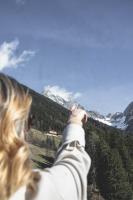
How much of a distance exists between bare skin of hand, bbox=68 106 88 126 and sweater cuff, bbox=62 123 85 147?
0.06 m

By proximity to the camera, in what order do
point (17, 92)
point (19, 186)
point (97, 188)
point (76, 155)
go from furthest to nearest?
point (97, 188) → point (76, 155) → point (17, 92) → point (19, 186)

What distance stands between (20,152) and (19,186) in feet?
0.72

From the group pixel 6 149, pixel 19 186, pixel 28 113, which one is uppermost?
pixel 28 113

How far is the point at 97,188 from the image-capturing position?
117m

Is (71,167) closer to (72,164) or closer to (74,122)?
(72,164)

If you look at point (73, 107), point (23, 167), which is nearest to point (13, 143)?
point (23, 167)

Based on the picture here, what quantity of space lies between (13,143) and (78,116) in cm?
95

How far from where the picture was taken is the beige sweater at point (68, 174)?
3.59m

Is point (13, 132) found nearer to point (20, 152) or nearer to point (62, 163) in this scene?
point (20, 152)

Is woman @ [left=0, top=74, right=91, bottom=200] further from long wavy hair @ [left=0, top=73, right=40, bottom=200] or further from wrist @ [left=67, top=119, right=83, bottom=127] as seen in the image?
wrist @ [left=67, top=119, right=83, bottom=127]

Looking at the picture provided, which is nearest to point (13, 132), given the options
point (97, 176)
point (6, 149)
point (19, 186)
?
point (6, 149)

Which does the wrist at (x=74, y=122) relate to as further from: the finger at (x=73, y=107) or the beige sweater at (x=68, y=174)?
the finger at (x=73, y=107)

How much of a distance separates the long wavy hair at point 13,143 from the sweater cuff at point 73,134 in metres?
0.50

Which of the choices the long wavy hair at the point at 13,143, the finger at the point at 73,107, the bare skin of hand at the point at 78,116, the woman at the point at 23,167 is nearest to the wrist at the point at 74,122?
the bare skin of hand at the point at 78,116
